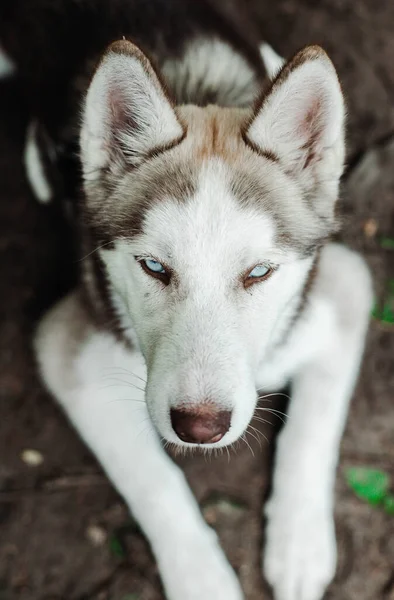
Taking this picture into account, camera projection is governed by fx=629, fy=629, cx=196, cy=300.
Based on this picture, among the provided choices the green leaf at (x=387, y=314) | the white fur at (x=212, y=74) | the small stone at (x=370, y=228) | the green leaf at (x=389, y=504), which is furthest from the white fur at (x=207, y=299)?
the small stone at (x=370, y=228)

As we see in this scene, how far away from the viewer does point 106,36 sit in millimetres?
2678

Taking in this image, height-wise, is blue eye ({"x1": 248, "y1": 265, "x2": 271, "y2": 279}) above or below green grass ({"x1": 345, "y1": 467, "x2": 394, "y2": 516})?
above

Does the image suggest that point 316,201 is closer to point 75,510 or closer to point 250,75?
point 250,75

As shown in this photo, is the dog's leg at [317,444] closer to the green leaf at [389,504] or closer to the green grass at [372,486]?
the green grass at [372,486]

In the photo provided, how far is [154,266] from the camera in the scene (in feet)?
6.39

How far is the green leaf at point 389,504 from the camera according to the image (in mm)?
2791

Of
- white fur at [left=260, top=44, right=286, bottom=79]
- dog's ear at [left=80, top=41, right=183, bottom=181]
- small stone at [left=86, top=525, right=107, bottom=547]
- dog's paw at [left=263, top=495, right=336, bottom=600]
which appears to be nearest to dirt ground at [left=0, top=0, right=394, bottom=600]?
small stone at [left=86, top=525, right=107, bottom=547]

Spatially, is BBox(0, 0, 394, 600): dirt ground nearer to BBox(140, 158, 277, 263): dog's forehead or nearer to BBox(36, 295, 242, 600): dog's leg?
BBox(36, 295, 242, 600): dog's leg

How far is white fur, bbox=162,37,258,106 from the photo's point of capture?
2.56m

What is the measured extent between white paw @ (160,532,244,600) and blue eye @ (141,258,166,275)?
3.92ft

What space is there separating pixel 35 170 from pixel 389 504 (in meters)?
2.34

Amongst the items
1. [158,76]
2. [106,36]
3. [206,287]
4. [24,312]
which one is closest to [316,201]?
[206,287]

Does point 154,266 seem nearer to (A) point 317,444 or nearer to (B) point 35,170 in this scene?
(A) point 317,444

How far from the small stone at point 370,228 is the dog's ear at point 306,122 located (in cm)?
130
